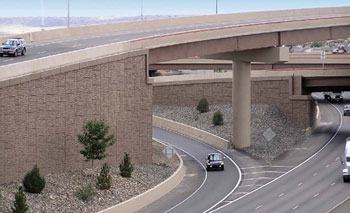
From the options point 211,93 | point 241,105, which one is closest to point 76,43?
point 241,105

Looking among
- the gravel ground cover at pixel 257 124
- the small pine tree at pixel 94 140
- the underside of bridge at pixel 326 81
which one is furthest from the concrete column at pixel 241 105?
the small pine tree at pixel 94 140

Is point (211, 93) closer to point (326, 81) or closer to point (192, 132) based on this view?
point (192, 132)

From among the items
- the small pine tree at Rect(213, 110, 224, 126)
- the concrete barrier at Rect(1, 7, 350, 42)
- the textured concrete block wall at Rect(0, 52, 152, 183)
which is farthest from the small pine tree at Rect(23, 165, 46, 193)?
the small pine tree at Rect(213, 110, 224, 126)

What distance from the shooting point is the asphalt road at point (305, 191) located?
5147 cm

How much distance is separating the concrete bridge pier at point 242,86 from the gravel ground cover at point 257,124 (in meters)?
1.56

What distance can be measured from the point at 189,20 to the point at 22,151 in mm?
39111

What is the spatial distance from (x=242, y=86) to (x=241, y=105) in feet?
6.05

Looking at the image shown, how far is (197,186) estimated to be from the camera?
6009cm

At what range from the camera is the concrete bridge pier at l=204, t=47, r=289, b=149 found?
7869cm

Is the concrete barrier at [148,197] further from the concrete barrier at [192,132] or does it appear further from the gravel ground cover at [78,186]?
the concrete barrier at [192,132]

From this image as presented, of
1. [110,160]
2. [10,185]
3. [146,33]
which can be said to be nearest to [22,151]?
[10,185]

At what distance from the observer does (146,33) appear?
75.9 metres

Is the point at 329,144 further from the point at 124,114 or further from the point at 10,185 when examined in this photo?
the point at 10,185

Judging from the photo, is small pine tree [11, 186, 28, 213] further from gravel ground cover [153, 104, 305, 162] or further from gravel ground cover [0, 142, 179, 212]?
gravel ground cover [153, 104, 305, 162]
